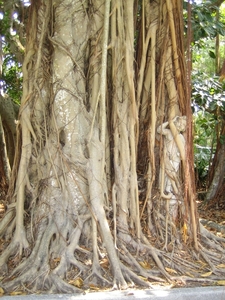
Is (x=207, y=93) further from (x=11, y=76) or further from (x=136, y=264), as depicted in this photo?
(x=11, y=76)

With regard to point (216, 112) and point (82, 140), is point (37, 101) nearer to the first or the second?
point (82, 140)

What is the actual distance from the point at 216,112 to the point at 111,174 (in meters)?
2.97

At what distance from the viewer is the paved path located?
131 inches

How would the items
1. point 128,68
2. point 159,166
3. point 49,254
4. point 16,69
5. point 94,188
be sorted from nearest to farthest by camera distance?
point 49,254 → point 94,188 → point 128,68 → point 159,166 → point 16,69

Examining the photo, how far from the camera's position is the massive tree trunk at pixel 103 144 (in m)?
4.15

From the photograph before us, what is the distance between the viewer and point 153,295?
11.2 ft

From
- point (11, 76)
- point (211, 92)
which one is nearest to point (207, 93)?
point (211, 92)

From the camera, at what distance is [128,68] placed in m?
4.47

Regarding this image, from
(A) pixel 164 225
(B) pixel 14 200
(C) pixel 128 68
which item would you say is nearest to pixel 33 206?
(B) pixel 14 200

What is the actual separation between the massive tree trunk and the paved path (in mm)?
383

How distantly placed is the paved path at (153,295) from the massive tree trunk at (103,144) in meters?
0.38

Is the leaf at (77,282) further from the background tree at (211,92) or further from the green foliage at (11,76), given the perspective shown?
the green foliage at (11,76)

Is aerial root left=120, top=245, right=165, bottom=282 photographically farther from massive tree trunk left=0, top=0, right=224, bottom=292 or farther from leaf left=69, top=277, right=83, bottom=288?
leaf left=69, top=277, right=83, bottom=288

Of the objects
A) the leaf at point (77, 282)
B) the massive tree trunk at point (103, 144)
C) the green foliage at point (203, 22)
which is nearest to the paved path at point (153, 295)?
the leaf at point (77, 282)
